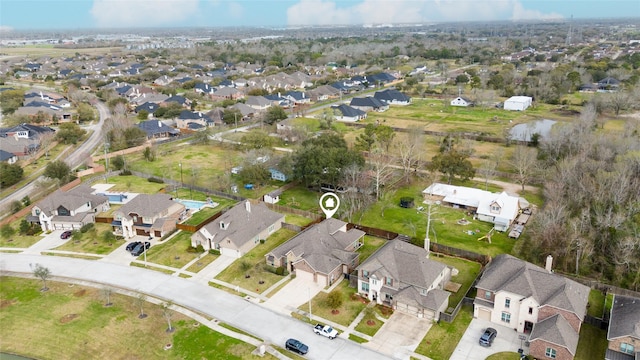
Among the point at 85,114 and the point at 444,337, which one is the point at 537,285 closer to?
the point at 444,337

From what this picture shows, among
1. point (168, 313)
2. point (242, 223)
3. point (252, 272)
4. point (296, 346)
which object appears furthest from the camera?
point (242, 223)

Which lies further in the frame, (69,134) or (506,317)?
(69,134)

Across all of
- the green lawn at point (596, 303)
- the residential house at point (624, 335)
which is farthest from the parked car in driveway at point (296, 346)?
the green lawn at point (596, 303)

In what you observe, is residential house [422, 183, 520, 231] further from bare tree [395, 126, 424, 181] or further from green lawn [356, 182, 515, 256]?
bare tree [395, 126, 424, 181]

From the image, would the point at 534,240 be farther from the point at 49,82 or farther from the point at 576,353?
the point at 49,82

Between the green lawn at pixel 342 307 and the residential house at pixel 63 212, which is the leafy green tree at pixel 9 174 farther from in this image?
the green lawn at pixel 342 307

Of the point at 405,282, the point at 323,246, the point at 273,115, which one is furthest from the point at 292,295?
the point at 273,115
